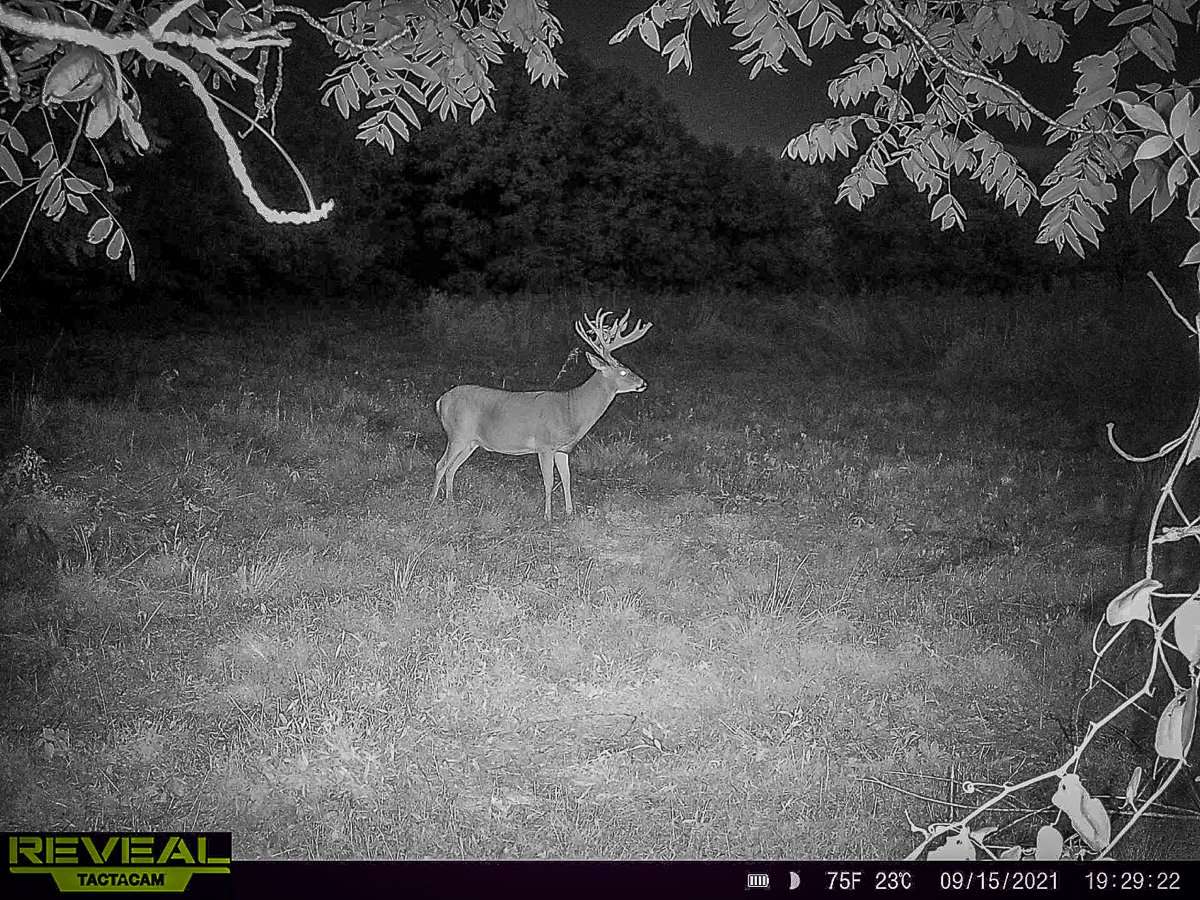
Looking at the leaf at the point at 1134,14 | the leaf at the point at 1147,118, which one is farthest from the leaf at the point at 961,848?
the leaf at the point at 1134,14

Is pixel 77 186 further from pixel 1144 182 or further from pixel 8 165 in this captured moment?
pixel 1144 182

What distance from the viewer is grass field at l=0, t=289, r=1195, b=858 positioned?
2.04 m

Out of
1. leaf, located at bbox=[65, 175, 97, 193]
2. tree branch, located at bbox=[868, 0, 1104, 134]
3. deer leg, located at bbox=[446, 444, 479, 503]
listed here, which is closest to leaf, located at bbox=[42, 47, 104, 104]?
leaf, located at bbox=[65, 175, 97, 193]

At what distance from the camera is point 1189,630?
827 mm

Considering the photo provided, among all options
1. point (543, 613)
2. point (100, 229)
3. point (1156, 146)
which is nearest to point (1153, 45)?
point (1156, 146)

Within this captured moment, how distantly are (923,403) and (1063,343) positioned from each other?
5.04ft

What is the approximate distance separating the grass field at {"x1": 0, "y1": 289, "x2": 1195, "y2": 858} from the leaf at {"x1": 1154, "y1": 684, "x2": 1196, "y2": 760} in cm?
118

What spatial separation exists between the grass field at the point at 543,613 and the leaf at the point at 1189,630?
1252mm

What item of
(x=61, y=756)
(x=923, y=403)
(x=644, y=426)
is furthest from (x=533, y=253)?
(x=61, y=756)

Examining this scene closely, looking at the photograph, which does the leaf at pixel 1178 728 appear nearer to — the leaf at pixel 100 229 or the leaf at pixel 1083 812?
the leaf at pixel 1083 812

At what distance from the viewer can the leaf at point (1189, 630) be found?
2.70 feet

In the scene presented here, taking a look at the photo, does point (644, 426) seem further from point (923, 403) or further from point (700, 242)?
point (700, 242)

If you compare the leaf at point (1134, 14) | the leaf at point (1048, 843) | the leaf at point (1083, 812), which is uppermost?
the leaf at point (1134, 14)

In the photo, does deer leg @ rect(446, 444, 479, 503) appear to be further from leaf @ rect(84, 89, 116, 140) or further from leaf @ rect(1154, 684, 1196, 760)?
Result: leaf @ rect(1154, 684, 1196, 760)
